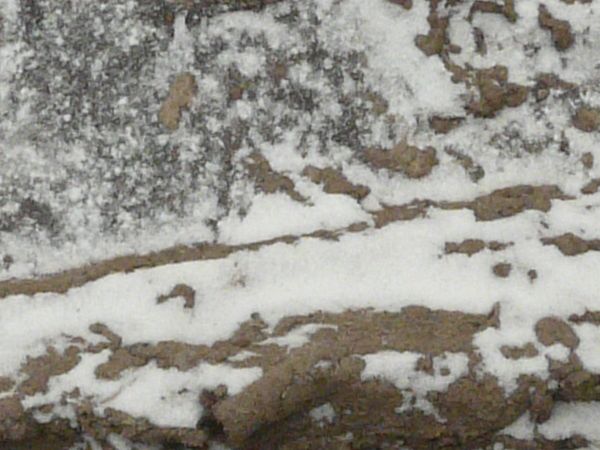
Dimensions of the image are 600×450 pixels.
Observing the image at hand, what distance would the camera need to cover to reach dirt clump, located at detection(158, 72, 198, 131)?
1.76m

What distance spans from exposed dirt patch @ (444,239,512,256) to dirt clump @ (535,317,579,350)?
14 cm

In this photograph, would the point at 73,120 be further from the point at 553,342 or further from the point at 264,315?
the point at 553,342

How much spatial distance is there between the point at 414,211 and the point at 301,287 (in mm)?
238

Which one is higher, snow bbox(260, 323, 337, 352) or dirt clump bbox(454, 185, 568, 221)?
dirt clump bbox(454, 185, 568, 221)

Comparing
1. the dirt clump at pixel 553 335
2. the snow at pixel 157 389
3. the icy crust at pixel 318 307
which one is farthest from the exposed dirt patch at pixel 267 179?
the dirt clump at pixel 553 335

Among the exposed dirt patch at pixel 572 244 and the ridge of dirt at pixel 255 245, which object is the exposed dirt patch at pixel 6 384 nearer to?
the ridge of dirt at pixel 255 245

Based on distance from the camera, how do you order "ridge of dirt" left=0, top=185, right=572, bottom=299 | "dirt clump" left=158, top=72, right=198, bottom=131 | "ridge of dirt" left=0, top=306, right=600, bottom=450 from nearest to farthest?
"ridge of dirt" left=0, top=306, right=600, bottom=450 → "ridge of dirt" left=0, top=185, right=572, bottom=299 → "dirt clump" left=158, top=72, right=198, bottom=131

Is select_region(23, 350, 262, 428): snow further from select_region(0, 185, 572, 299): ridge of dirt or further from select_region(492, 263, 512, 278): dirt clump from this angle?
select_region(492, 263, 512, 278): dirt clump

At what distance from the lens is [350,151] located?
1.75 m

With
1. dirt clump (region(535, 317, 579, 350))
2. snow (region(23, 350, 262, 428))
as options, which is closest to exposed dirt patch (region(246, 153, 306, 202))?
snow (region(23, 350, 262, 428))

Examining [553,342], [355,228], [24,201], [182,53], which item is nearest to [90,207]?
[24,201]

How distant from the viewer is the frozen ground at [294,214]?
61.6 inches

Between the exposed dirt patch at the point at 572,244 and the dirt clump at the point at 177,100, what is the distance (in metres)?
0.66

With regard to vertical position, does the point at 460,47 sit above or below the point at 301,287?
above
